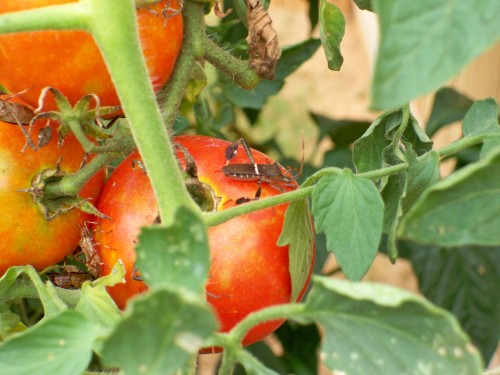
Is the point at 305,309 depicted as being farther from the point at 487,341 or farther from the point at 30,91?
the point at 487,341

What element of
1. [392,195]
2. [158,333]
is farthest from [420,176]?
[158,333]

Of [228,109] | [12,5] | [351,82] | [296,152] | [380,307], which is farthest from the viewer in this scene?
[351,82]

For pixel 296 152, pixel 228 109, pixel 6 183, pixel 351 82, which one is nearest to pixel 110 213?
pixel 6 183

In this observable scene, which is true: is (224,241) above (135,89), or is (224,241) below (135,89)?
below

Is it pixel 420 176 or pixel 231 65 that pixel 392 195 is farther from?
pixel 231 65

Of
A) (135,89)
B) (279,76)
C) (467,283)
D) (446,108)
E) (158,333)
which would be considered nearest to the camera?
(158,333)

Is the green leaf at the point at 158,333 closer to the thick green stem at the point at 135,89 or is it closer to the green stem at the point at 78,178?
the thick green stem at the point at 135,89

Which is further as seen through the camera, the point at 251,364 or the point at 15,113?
the point at 15,113

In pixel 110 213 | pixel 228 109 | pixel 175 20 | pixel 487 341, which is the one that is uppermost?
pixel 175 20
